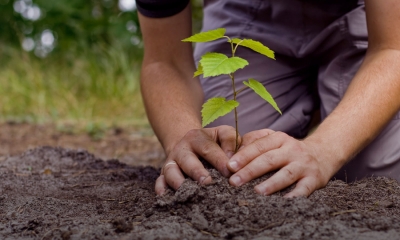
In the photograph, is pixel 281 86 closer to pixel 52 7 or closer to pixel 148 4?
pixel 148 4

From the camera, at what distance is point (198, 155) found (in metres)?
1.67

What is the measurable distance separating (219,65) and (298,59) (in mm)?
1404

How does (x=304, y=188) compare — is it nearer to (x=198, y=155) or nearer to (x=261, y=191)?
(x=261, y=191)

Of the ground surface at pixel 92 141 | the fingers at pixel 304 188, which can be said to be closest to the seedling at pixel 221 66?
the fingers at pixel 304 188

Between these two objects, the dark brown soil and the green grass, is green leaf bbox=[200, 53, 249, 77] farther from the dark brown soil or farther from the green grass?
the green grass

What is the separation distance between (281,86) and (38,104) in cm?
296

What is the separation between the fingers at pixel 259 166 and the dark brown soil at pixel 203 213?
0.03 metres

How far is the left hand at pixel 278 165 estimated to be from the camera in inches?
59.7

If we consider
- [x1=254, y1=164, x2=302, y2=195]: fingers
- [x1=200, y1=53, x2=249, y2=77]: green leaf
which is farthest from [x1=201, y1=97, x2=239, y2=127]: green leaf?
[x1=254, y1=164, x2=302, y2=195]: fingers

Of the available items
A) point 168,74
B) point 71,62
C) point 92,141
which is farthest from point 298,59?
point 71,62

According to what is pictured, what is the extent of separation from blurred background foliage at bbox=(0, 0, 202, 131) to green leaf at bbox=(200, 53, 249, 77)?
3099 millimetres

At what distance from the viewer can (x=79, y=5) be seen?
5820mm

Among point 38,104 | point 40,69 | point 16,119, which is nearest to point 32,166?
point 16,119

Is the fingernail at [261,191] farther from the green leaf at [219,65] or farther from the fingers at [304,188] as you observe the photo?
the green leaf at [219,65]
